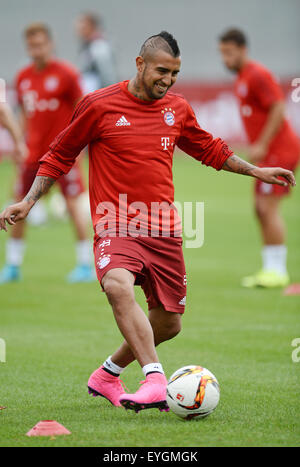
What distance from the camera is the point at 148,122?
544cm

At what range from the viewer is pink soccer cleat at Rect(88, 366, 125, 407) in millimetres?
5523

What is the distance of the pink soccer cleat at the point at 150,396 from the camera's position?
489cm

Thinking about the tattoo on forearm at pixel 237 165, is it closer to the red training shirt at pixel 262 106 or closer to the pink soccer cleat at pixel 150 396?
the pink soccer cleat at pixel 150 396

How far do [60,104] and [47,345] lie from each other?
14.2 feet

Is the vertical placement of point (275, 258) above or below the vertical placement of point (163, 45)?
below

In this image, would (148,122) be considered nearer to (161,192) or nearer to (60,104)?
(161,192)

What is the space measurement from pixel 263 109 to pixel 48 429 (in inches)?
272

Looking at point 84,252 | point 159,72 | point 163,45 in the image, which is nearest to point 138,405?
point 159,72

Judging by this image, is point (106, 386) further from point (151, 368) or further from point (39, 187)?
point (39, 187)

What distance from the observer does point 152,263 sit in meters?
5.34

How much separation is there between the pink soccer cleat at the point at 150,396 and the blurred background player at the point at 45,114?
18.9 feet

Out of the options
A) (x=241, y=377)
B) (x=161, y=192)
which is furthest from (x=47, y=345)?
(x=161, y=192)

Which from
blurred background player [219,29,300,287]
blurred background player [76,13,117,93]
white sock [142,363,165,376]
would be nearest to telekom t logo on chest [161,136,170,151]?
white sock [142,363,165,376]

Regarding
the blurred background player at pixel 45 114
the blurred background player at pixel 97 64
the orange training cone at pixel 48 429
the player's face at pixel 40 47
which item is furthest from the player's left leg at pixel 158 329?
the blurred background player at pixel 97 64
